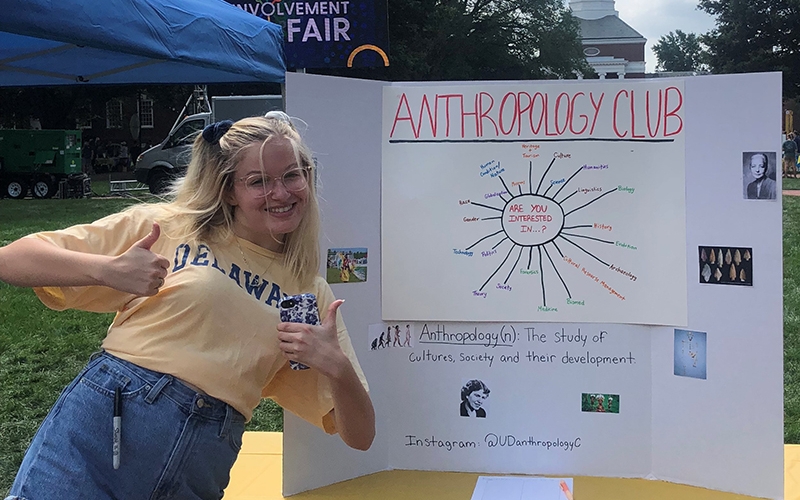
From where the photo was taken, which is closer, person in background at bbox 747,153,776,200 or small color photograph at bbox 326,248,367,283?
person in background at bbox 747,153,776,200

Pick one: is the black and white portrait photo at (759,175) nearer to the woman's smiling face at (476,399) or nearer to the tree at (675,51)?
the woman's smiling face at (476,399)

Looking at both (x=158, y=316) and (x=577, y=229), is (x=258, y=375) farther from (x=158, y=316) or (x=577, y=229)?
(x=577, y=229)

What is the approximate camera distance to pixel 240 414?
186cm

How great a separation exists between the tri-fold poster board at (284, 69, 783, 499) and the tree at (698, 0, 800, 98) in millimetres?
31726

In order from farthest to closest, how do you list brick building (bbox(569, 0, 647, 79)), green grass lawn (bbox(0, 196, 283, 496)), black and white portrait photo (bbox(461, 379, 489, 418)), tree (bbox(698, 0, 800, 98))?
1. brick building (bbox(569, 0, 647, 79))
2. tree (bbox(698, 0, 800, 98))
3. green grass lawn (bbox(0, 196, 283, 496))
4. black and white portrait photo (bbox(461, 379, 489, 418))

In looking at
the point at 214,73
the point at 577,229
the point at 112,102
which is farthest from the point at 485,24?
the point at 577,229

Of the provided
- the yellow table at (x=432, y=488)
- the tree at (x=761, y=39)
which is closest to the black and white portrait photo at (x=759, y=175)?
the yellow table at (x=432, y=488)

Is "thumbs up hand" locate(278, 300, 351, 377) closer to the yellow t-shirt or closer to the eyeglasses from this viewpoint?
the yellow t-shirt

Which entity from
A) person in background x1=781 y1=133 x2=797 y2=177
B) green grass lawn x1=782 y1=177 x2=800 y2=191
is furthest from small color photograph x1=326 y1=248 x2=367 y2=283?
A: person in background x1=781 y1=133 x2=797 y2=177

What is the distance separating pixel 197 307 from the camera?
177cm

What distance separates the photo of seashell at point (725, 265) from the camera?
2746mm

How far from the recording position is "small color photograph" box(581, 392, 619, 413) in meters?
2.95

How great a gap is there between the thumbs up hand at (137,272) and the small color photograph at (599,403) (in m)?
1.82

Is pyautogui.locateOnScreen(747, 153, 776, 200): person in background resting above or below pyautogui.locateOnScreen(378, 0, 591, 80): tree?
below
